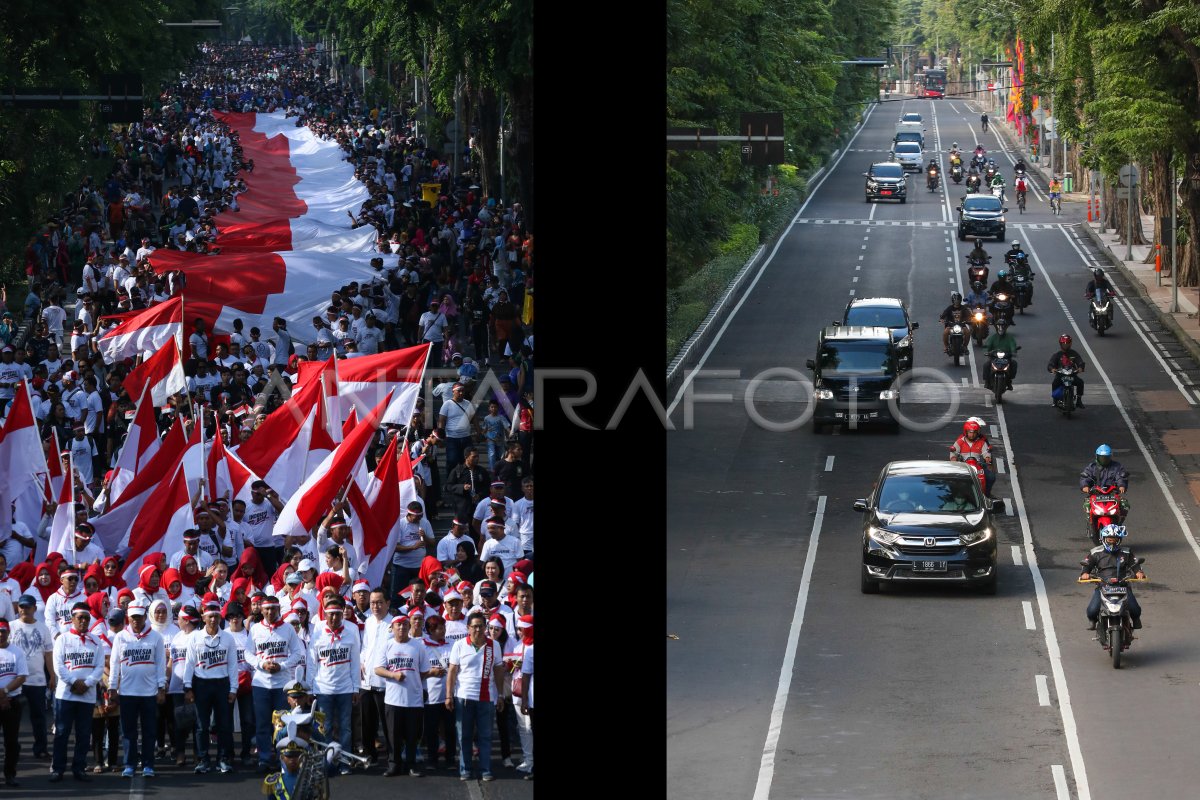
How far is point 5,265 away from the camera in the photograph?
4378 centimetres

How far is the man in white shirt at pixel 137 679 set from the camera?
16.2 m

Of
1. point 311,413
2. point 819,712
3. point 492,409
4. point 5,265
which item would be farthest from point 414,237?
point 819,712

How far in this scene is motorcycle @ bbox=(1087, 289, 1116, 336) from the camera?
4491cm

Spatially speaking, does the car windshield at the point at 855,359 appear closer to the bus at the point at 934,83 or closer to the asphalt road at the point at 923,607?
the asphalt road at the point at 923,607

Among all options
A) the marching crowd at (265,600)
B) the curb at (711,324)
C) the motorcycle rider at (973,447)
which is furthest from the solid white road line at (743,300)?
the motorcycle rider at (973,447)

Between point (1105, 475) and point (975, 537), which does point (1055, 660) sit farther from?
point (1105, 475)

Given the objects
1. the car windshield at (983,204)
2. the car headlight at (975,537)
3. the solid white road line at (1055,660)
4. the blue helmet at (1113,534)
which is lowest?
the solid white road line at (1055,660)

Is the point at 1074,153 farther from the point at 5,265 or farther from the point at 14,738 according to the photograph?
the point at 14,738

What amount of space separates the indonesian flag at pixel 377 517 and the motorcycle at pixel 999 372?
1879 centimetres

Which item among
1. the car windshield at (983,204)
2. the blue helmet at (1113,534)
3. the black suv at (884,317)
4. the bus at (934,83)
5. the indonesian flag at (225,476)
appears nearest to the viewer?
the indonesian flag at (225,476)

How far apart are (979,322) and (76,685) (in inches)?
1146

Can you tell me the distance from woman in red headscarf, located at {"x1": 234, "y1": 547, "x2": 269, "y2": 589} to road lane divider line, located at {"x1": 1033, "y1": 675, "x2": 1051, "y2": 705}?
7.54 metres

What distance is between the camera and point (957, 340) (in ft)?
132

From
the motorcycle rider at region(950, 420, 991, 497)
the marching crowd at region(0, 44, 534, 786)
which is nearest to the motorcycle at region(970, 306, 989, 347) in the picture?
the marching crowd at region(0, 44, 534, 786)
